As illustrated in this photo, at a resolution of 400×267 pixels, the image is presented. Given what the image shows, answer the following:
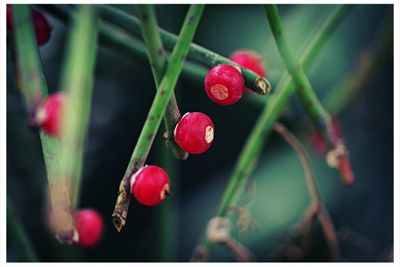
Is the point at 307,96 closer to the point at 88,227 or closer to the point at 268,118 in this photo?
the point at 268,118

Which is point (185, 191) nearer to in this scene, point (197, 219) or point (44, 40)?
point (197, 219)

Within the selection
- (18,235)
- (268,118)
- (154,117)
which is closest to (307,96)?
(268,118)

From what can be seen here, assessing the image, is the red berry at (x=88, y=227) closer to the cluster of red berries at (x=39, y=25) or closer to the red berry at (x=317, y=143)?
the cluster of red berries at (x=39, y=25)

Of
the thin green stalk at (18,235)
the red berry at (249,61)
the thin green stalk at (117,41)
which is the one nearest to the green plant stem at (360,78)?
the red berry at (249,61)

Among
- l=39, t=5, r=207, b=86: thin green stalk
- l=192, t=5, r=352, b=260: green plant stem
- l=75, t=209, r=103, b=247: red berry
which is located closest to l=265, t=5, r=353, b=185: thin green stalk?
l=192, t=5, r=352, b=260: green plant stem

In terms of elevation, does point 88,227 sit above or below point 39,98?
below

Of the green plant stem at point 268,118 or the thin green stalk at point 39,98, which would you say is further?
the green plant stem at point 268,118
